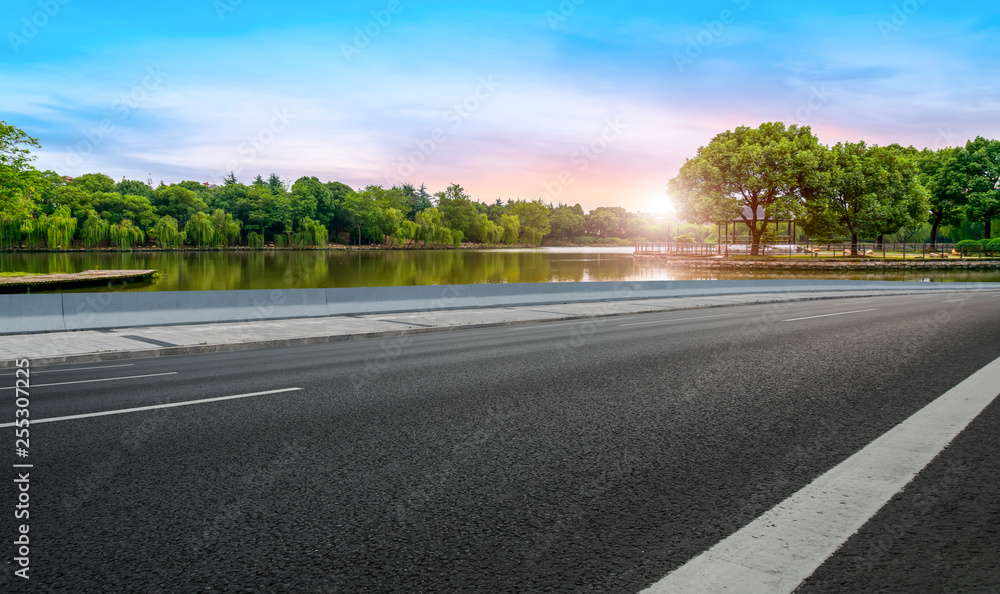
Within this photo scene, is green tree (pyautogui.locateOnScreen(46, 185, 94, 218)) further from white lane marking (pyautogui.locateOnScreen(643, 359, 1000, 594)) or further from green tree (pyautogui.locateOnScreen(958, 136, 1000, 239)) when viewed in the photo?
green tree (pyautogui.locateOnScreen(958, 136, 1000, 239))

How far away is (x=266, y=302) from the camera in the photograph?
17750mm

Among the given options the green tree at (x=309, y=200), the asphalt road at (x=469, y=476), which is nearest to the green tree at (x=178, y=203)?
the green tree at (x=309, y=200)

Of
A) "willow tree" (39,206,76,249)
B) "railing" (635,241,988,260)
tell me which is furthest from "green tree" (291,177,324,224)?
"railing" (635,241,988,260)

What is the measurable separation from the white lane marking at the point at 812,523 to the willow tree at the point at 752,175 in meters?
67.7

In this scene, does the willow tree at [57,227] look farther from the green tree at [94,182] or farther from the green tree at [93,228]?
the green tree at [94,182]

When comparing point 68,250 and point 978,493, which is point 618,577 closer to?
point 978,493

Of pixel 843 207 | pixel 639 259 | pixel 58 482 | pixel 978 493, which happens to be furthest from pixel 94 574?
pixel 639 259

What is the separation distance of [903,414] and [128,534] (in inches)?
269

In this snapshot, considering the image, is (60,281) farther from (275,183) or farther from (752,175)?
(275,183)

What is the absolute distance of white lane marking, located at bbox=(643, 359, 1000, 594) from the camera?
10.6ft

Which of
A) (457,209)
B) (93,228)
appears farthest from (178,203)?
(457,209)

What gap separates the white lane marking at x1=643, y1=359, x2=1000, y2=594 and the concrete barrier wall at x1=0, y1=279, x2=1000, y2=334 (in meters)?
15.6

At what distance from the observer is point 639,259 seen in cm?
9644

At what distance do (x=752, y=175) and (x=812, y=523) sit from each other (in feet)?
235
